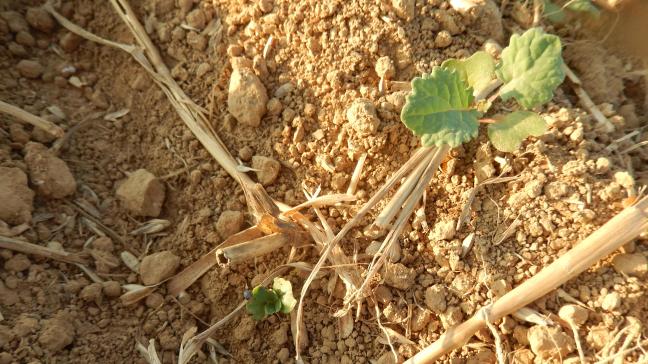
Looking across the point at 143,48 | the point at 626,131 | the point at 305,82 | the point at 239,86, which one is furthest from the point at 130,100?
the point at 626,131

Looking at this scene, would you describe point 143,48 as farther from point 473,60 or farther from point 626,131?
point 626,131

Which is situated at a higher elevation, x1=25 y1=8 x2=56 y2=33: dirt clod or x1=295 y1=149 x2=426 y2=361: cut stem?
x1=25 y1=8 x2=56 y2=33: dirt clod

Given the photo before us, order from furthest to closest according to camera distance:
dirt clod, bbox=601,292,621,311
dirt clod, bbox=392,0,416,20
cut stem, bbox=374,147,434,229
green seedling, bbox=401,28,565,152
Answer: dirt clod, bbox=392,0,416,20, cut stem, bbox=374,147,434,229, green seedling, bbox=401,28,565,152, dirt clod, bbox=601,292,621,311

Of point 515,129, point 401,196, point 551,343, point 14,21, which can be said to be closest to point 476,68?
point 515,129

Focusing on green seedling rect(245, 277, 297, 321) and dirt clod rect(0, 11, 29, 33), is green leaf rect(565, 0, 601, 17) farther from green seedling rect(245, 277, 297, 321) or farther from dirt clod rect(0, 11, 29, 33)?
dirt clod rect(0, 11, 29, 33)

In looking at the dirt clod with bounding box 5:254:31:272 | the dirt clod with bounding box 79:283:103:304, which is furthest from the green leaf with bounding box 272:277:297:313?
the dirt clod with bounding box 5:254:31:272

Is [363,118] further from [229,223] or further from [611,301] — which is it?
[611,301]
